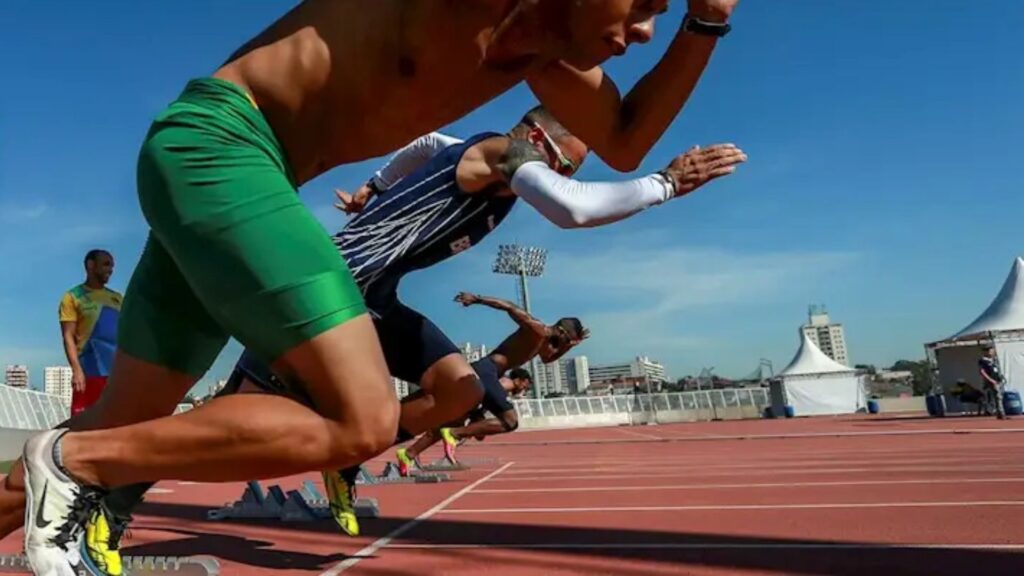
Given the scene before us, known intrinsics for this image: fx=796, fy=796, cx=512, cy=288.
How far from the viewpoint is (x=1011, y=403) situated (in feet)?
63.8

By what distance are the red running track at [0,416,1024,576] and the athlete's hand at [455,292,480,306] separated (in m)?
1.17

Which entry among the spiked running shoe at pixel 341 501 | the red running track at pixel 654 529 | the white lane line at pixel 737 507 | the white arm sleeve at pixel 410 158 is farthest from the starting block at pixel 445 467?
the spiked running shoe at pixel 341 501

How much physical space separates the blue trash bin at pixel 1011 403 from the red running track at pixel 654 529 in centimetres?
1568

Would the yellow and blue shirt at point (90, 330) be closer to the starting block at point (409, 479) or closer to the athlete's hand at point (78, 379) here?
the athlete's hand at point (78, 379)

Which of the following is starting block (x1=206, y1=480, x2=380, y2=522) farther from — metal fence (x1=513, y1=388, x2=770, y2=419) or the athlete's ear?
metal fence (x1=513, y1=388, x2=770, y2=419)

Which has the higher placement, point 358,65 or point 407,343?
point 358,65

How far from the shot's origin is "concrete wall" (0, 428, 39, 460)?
51.1ft

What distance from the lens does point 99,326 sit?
5531 millimetres

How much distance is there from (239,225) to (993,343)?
2309 centimetres

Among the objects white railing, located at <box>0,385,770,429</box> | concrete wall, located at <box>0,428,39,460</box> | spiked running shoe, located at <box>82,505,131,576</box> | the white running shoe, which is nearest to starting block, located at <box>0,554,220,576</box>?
spiked running shoe, located at <box>82,505,131,576</box>

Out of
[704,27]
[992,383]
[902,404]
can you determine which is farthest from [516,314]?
[902,404]

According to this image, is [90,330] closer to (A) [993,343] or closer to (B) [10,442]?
(B) [10,442]

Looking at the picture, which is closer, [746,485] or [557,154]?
[557,154]

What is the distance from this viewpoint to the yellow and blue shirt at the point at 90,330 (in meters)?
5.49
